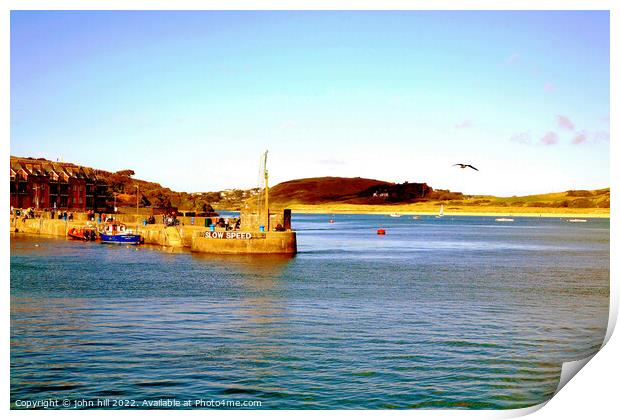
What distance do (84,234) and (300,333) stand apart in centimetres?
5547

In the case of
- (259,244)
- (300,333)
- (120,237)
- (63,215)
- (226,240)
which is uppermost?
(63,215)

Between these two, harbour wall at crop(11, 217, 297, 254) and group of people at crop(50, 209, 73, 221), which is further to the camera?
group of people at crop(50, 209, 73, 221)

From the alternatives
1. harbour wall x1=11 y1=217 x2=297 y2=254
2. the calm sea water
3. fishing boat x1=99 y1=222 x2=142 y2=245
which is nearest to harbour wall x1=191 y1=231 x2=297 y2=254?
harbour wall x1=11 y1=217 x2=297 y2=254

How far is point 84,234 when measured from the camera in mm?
73812

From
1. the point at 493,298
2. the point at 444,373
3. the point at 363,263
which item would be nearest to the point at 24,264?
the point at 363,263

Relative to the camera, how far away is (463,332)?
23.8 meters

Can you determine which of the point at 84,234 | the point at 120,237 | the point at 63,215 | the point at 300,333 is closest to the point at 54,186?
the point at 63,215

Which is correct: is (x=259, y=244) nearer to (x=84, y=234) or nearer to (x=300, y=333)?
(x=300, y=333)

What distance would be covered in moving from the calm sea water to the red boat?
2744 cm

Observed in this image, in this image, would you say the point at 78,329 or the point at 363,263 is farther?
the point at 363,263

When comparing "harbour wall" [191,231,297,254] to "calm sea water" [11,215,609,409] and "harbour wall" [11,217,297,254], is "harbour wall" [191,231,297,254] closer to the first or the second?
"harbour wall" [11,217,297,254]

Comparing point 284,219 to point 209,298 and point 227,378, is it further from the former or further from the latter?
point 227,378

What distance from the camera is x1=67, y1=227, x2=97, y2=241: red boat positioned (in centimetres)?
7325

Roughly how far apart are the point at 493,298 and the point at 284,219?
2571cm
